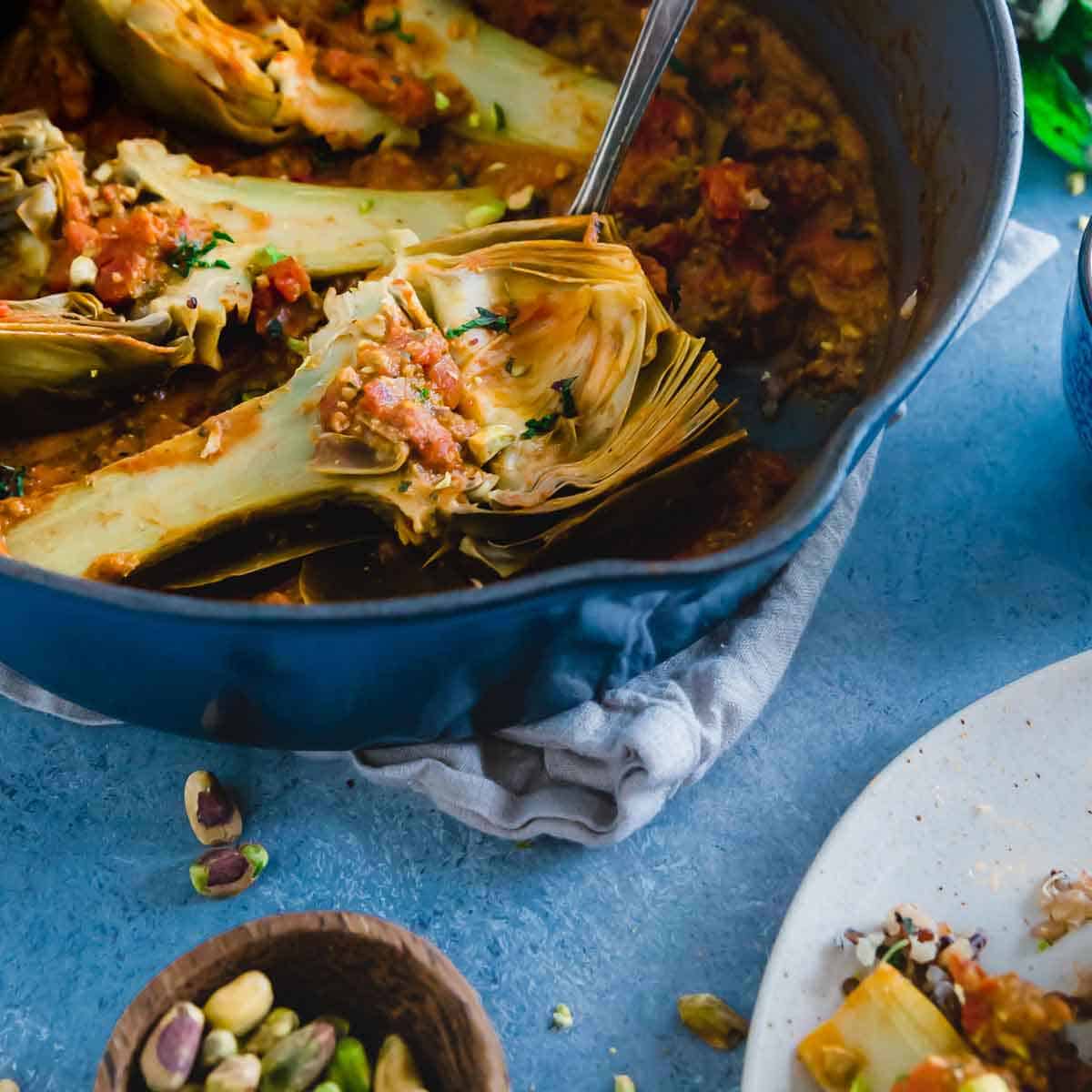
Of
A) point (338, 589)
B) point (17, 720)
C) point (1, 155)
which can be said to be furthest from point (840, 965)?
point (1, 155)

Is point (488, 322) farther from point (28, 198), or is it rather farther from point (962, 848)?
point (962, 848)

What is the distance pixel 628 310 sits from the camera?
1313mm

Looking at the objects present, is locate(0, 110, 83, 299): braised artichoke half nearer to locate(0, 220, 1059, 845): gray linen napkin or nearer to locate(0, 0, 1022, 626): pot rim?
locate(0, 220, 1059, 845): gray linen napkin

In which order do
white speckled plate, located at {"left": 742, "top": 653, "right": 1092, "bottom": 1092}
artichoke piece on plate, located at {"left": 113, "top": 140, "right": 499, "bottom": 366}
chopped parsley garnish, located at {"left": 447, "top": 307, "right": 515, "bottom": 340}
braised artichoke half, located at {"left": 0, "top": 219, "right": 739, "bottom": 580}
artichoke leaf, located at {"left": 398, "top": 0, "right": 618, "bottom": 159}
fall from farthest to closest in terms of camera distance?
artichoke leaf, located at {"left": 398, "top": 0, "right": 618, "bottom": 159}
artichoke piece on plate, located at {"left": 113, "top": 140, "right": 499, "bottom": 366}
chopped parsley garnish, located at {"left": 447, "top": 307, "right": 515, "bottom": 340}
braised artichoke half, located at {"left": 0, "top": 219, "right": 739, "bottom": 580}
white speckled plate, located at {"left": 742, "top": 653, "right": 1092, "bottom": 1092}

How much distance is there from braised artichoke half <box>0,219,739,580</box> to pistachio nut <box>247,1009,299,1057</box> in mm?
398

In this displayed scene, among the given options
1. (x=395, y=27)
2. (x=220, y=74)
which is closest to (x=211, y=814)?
(x=220, y=74)

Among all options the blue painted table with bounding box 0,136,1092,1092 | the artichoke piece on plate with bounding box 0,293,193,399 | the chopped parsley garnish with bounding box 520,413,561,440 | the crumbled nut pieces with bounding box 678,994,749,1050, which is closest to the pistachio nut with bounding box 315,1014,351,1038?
the blue painted table with bounding box 0,136,1092,1092

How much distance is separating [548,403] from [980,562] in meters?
0.48

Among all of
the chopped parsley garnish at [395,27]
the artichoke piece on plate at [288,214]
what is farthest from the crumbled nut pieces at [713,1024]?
the chopped parsley garnish at [395,27]

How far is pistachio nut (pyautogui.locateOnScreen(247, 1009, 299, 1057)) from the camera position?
108 centimetres

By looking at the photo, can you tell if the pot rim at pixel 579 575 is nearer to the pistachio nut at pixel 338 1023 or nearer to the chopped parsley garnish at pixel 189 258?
the pistachio nut at pixel 338 1023

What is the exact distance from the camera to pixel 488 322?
4.45ft

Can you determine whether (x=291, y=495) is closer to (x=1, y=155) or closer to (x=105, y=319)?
A: (x=105, y=319)

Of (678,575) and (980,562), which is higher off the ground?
(678,575)
